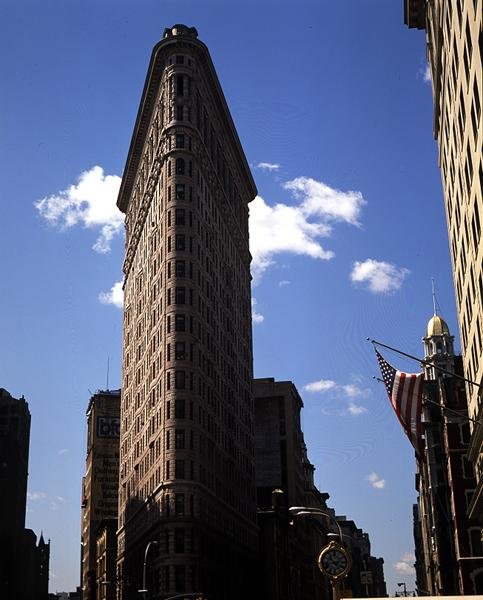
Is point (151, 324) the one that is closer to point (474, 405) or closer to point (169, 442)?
point (169, 442)

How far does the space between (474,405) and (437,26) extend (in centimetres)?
2404

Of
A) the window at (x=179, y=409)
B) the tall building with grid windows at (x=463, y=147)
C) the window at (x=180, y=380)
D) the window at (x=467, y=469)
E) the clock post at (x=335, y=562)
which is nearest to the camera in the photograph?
the clock post at (x=335, y=562)

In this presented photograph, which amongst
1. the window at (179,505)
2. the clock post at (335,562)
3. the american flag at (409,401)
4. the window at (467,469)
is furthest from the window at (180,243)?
the clock post at (335,562)

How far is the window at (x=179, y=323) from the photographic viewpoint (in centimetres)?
10850

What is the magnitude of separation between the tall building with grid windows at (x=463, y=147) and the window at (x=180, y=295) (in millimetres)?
51250

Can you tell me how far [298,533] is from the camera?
586 feet

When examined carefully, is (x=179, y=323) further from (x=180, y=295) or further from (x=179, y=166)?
(x=179, y=166)

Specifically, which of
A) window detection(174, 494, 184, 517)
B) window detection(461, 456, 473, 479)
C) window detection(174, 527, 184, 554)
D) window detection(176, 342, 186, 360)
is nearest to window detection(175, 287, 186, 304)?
window detection(176, 342, 186, 360)

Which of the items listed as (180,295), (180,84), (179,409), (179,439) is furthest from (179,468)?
(180,84)

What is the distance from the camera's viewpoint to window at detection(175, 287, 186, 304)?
109812mm

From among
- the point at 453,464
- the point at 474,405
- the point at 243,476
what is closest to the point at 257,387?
the point at 243,476

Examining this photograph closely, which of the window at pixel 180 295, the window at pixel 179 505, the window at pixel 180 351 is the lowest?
the window at pixel 179 505

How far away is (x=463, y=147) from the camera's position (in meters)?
47.8

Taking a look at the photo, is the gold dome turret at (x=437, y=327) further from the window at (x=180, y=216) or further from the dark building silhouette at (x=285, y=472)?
the window at (x=180, y=216)
